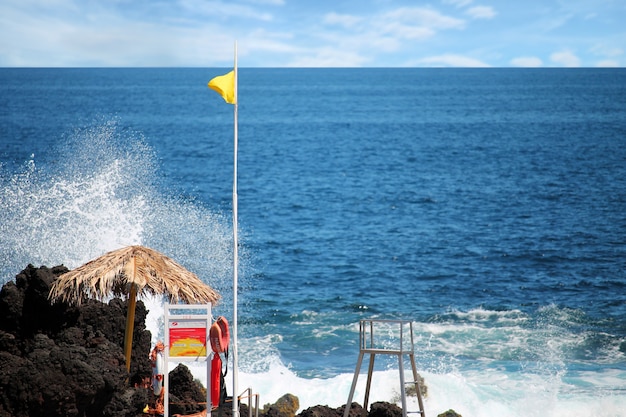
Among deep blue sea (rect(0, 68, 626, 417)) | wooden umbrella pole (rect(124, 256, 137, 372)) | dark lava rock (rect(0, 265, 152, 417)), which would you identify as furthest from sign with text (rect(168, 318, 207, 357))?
deep blue sea (rect(0, 68, 626, 417))

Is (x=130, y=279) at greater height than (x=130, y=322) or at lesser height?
greater

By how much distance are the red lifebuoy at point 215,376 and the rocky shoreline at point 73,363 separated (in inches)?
11.9

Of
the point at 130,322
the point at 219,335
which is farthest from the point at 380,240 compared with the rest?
the point at 219,335

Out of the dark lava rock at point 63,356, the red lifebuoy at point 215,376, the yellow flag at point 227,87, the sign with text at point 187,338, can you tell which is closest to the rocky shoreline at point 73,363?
the dark lava rock at point 63,356

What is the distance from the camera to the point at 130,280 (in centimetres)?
1439

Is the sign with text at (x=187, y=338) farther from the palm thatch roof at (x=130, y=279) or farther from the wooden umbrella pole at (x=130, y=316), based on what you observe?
the wooden umbrella pole at (x=130, y=316)

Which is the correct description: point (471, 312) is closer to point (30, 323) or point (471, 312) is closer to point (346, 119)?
point (30, 323)

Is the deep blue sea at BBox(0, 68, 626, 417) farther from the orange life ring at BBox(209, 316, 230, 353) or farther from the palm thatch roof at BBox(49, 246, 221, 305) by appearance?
the orange life ring at BBox(209, 316, 230, 353)

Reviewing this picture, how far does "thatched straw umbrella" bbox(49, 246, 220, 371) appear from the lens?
1455 cm

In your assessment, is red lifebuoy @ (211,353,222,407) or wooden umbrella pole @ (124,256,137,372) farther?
wooden umbrella pole @ (124,256,137,372)

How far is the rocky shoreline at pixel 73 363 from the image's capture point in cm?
1303

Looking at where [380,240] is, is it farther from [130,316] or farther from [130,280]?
[130,280]

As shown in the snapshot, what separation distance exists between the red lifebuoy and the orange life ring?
195 millimetres

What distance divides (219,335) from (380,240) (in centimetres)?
3390
